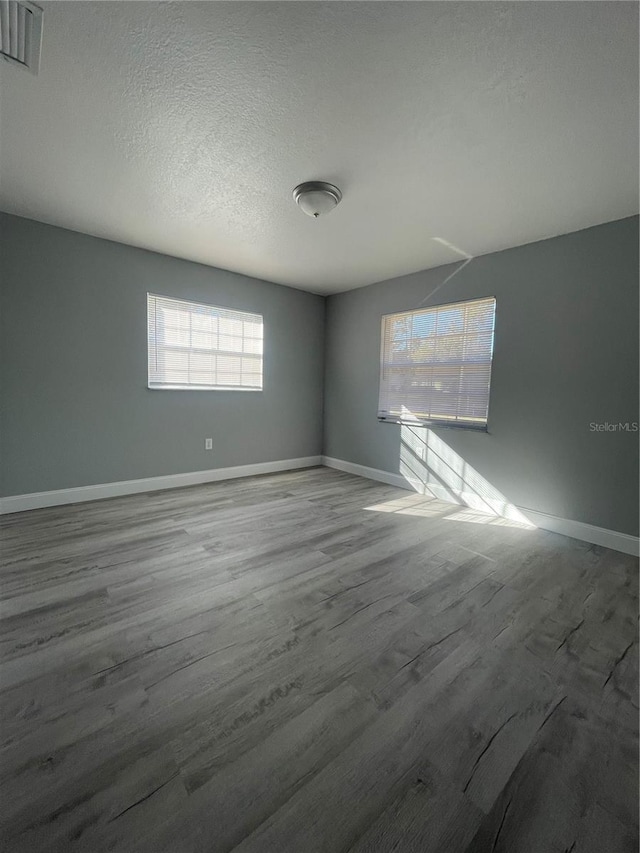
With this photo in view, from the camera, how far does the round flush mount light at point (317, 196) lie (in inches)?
91.9

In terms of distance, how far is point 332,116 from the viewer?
178 centimetres

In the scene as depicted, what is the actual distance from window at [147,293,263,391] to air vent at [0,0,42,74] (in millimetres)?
2311

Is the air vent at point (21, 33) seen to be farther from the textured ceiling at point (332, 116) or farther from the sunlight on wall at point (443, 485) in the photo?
the sunlight on wall at point (443, 485)

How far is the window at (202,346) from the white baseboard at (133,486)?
107 cm

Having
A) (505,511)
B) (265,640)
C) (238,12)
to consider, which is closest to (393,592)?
(265,640)

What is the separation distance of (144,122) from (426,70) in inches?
57.3

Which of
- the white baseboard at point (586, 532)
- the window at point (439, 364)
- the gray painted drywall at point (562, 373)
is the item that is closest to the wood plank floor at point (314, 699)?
the white baseboard at point (586, 532)

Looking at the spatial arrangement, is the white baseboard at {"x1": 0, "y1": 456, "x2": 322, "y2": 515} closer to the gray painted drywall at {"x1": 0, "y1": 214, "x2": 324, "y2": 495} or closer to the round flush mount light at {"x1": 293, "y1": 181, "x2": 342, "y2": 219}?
the gray painted drywall at {"x1": 0, "y1": 214, "x2": 324, "y2": 495}

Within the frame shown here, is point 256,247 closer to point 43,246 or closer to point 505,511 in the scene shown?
point 43,246

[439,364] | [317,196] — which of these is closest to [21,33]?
[317,196]

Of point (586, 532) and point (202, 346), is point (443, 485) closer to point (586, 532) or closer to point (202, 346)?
point (586, 532)

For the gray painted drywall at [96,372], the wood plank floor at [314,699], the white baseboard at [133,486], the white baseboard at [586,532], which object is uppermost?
the gray painted drywall at [96,372]

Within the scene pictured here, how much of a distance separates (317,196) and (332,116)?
0.59m

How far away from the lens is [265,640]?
165 centimetres
